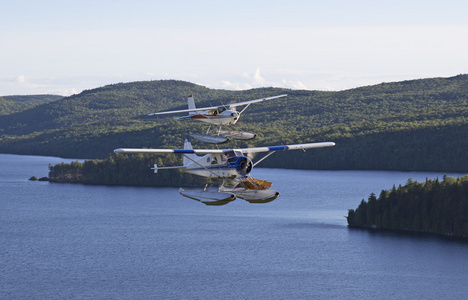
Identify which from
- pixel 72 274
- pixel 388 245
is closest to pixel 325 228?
pixel 388 245

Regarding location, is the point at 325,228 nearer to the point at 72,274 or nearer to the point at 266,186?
the point at 72,274

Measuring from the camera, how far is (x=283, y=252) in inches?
5906

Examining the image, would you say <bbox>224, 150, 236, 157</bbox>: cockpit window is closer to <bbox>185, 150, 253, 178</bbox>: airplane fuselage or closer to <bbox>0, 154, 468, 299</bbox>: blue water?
<bbox>185, 150, 253, 178</bbox>: airplane fuselage

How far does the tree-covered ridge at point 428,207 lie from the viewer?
156250 mm

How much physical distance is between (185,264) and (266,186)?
308 feet

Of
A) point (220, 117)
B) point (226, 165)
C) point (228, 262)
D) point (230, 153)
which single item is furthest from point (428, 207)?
point (226, 165)

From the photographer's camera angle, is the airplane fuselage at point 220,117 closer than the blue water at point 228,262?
Yes

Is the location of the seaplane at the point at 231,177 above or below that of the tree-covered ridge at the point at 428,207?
above

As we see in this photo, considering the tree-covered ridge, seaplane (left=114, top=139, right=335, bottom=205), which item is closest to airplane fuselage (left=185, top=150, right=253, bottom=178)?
seaplane (left=114, top=139, right=335, bottom=205)

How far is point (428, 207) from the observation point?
161 m

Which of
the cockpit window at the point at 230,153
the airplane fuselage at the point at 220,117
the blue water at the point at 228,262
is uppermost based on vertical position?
the airplane fuselage at the point at 220,117

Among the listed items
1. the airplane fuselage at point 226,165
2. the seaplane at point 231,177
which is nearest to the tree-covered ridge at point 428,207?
the airplane fuselage at point 226,165

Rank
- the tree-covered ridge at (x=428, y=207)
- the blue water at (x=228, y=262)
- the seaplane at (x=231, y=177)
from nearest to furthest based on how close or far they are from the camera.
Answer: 1. the seaplane at (x=231, y=177)
2. the blue water at (x=228, y=262)
3. the tree-covered ridge at (x=428, y=207)

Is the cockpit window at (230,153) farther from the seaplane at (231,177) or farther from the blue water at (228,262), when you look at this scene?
the blue water at (228,262)
